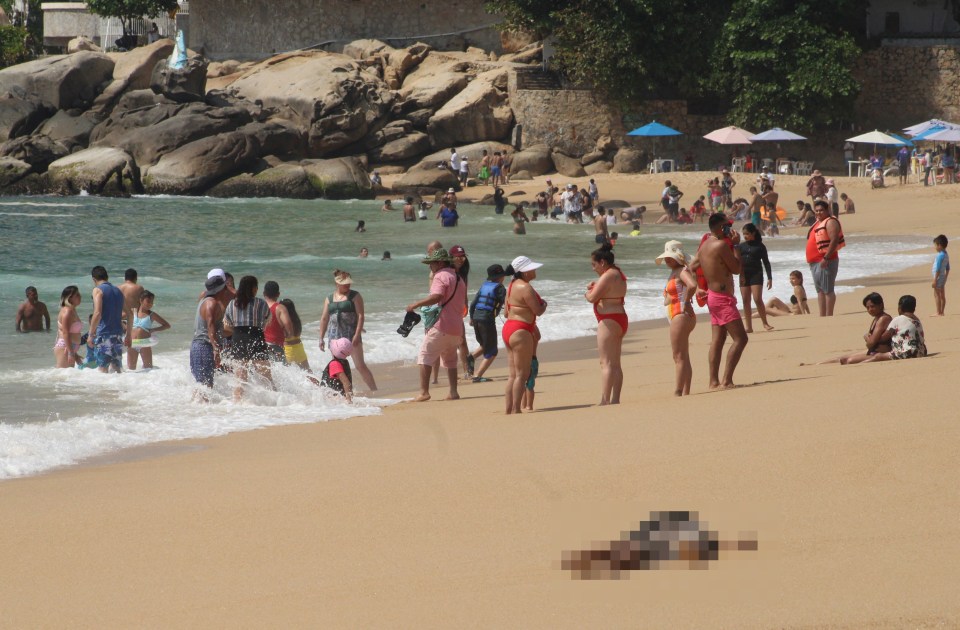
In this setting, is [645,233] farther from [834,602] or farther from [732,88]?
[834,602]

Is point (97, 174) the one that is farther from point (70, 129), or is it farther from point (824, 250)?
point (824, 250)

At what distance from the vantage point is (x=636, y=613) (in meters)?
4.16

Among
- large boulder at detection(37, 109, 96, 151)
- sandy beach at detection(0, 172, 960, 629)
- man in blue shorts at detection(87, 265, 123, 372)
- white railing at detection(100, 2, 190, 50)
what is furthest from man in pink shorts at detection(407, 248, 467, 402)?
white railing at detection(100, 2, 190, 50)

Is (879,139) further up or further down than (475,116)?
further down

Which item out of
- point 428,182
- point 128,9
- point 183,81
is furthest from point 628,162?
point 128,9

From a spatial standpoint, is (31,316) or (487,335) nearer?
(487,335)

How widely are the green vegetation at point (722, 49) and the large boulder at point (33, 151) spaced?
16.9 metres

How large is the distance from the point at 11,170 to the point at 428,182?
48.8 feet

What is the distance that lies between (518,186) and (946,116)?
14964 mm

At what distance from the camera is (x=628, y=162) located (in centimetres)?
4069

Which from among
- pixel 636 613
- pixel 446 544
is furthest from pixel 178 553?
pixel 636 613

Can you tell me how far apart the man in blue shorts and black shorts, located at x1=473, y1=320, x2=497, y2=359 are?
3670 millimetres

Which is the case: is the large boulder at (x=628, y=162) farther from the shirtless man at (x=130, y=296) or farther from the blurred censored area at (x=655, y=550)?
the blurred censored area at (x=655, y=550)

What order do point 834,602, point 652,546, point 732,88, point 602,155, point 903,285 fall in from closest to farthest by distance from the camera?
point 834,602
point 652,546
point 903,285
point 732,88
point 602,155
